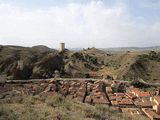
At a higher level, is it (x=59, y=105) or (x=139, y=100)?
(x=59, y=105)

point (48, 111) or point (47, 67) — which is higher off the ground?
point (48, 111)

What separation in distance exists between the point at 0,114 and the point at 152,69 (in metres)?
48.8

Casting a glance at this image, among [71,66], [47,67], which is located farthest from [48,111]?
[71,66]

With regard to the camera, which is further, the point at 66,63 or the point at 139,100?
the point at 66,63

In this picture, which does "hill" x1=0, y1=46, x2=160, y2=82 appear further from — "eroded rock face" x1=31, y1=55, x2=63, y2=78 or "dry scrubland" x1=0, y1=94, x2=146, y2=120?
"dry scrubland" x1=0, y1=94, x2=146, y2=120

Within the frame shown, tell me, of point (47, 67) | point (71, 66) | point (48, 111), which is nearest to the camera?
point (48, 111)

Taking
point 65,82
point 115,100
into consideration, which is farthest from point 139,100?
point 65,82

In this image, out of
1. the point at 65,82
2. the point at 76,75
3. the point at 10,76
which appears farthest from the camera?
the point at 76,75

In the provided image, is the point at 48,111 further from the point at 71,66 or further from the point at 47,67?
the point at 71,66

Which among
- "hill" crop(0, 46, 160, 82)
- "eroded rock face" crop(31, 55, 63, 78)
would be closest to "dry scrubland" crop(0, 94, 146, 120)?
"hill" crop(0, 46, 160, 82)

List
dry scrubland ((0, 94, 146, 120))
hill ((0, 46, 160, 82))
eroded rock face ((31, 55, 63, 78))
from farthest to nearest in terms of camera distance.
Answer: hill ((0, 46, 160, 82)) < eroded rock face ((31, 55, 63, 78)) < dry scrubland ((0, 94, 146, 120))

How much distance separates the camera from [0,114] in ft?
26.2

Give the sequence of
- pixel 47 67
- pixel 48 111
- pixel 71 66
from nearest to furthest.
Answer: pixel 48 111, pixel 47 67, pixel 71 66

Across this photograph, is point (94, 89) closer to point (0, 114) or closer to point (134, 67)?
point (134, 67)
